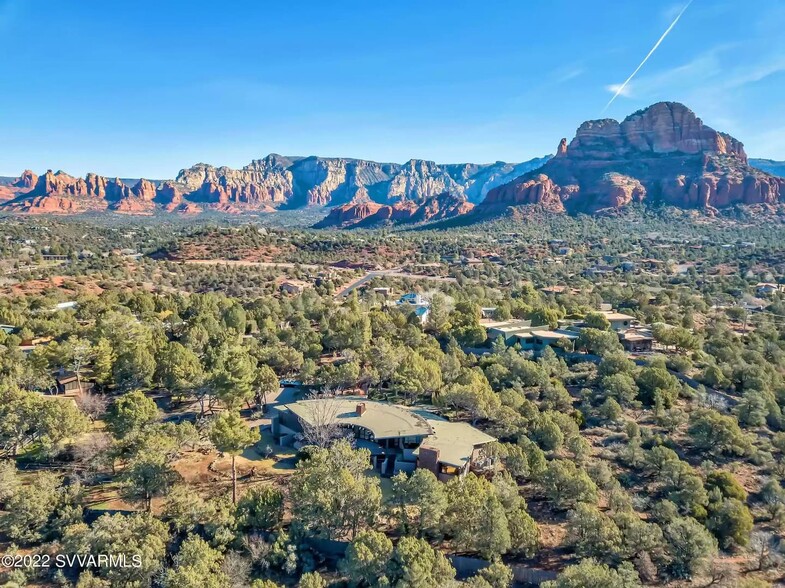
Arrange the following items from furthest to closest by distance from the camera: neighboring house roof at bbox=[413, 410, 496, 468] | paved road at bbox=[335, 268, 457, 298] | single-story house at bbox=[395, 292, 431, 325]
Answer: paved road at bbox=[335, 268, 457, 298], single-story house at bbox=[395, 292, 431, 325], neighboring house roof at bbox=[413, 410, 496, 468]

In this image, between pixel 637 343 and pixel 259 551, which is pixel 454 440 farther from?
pixel 637 343

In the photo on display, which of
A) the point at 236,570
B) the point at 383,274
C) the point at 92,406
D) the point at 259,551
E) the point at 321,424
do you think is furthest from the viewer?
the point at 383,274

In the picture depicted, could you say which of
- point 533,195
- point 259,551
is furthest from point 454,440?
point 533,195

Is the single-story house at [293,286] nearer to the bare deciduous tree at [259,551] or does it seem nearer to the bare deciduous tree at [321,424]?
the bare deciduous tree at [321,424]

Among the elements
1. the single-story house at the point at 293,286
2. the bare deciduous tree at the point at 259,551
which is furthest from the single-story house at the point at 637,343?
the single-story house at the point at 293,286

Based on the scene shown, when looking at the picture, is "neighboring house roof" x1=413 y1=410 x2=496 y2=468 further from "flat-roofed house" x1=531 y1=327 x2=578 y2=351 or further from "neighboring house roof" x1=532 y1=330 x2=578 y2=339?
"neighboring house roof" x1=532 y1=330 x2=578 y2=339

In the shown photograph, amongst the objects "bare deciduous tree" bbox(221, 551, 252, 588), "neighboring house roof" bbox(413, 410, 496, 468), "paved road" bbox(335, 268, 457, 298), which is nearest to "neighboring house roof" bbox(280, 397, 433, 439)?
"neighboring house roof" bbox(413, 410, 496, 468)
